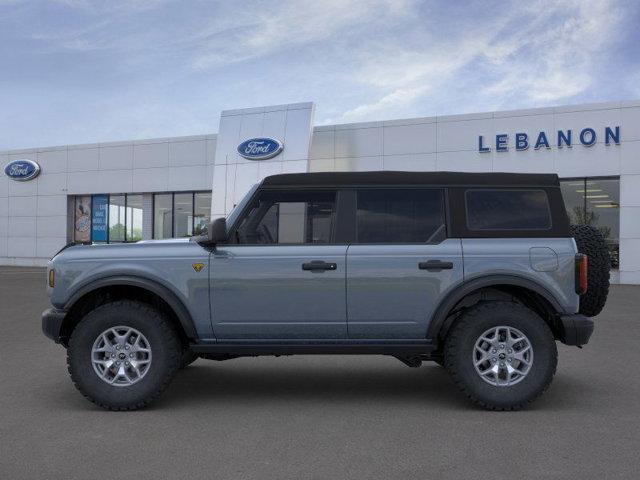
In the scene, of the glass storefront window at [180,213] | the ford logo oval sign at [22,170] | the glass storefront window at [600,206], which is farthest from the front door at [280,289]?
the ford logo oval sign at [22,170]

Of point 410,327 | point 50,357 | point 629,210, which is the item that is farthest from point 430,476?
point 629,210

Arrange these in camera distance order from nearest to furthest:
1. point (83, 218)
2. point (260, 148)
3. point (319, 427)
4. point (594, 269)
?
point (319, 427) → point (594, 269) → point (260, 148) → point (83, 218)

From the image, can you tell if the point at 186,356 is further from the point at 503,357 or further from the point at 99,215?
the point at 99,215

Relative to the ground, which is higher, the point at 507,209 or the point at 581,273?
the point at 507,209

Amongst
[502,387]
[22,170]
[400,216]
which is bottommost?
[502,387]

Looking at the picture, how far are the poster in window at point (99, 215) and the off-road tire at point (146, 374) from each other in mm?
28026

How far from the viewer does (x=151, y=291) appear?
17.6ft

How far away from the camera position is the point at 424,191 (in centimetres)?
550

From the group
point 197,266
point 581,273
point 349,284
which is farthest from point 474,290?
point 197,266

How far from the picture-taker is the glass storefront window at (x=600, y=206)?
74.2 ft

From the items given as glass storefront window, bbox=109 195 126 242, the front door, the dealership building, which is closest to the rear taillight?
the front door

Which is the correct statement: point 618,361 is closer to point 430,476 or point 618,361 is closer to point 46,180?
point 430,476

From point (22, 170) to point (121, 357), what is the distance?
3107 centimetres

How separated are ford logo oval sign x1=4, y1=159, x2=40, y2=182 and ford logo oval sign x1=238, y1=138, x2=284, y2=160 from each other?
12.7m
